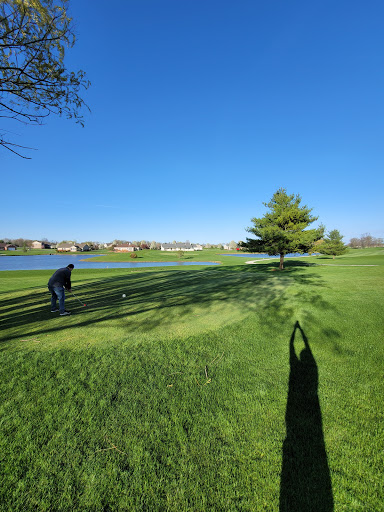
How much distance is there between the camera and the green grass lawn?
7.07 ft

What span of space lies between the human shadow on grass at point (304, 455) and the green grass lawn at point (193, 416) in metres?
0.01

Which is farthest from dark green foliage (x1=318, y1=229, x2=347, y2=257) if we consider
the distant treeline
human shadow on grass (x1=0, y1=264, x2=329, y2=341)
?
the distant treeline

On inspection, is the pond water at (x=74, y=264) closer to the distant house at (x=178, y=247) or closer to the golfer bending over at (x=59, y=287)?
the golfer bending over at (x=59, y=287)

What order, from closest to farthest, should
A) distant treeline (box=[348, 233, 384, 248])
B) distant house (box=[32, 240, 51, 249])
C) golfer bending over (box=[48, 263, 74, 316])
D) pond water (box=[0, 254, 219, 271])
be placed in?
golfer bending over (box=[48, 263, 74, 316]), pond water (box=[0, 254, 219, 271]), distant treeline (box=[348, 233, 384, 248]), distant house (box=[32, 240, 51, 249])

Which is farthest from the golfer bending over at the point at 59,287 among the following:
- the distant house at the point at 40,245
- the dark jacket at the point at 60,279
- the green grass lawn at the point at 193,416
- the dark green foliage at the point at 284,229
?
the distant house at the point at 40,245

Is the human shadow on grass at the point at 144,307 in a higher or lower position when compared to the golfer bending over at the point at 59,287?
lower

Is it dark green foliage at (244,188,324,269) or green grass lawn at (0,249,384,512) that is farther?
dark green foliage at (244,188,324,269)

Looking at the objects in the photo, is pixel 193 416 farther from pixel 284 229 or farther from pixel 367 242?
pixel 367 242

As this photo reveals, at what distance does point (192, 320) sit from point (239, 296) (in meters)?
3.14

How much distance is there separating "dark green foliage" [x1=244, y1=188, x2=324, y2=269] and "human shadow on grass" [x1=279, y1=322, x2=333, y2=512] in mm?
20373

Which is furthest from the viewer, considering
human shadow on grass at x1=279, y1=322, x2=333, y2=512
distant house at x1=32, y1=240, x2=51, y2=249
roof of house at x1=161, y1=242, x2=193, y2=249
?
distant house at x1=32, y1=240, x2=51, y2=249

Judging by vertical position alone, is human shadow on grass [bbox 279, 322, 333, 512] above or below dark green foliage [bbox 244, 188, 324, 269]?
below

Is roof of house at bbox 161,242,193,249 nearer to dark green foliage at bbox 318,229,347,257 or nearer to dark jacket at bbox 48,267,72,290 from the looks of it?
dark green foliage at bbox 318,229,347,257

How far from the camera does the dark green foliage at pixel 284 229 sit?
2245cm
